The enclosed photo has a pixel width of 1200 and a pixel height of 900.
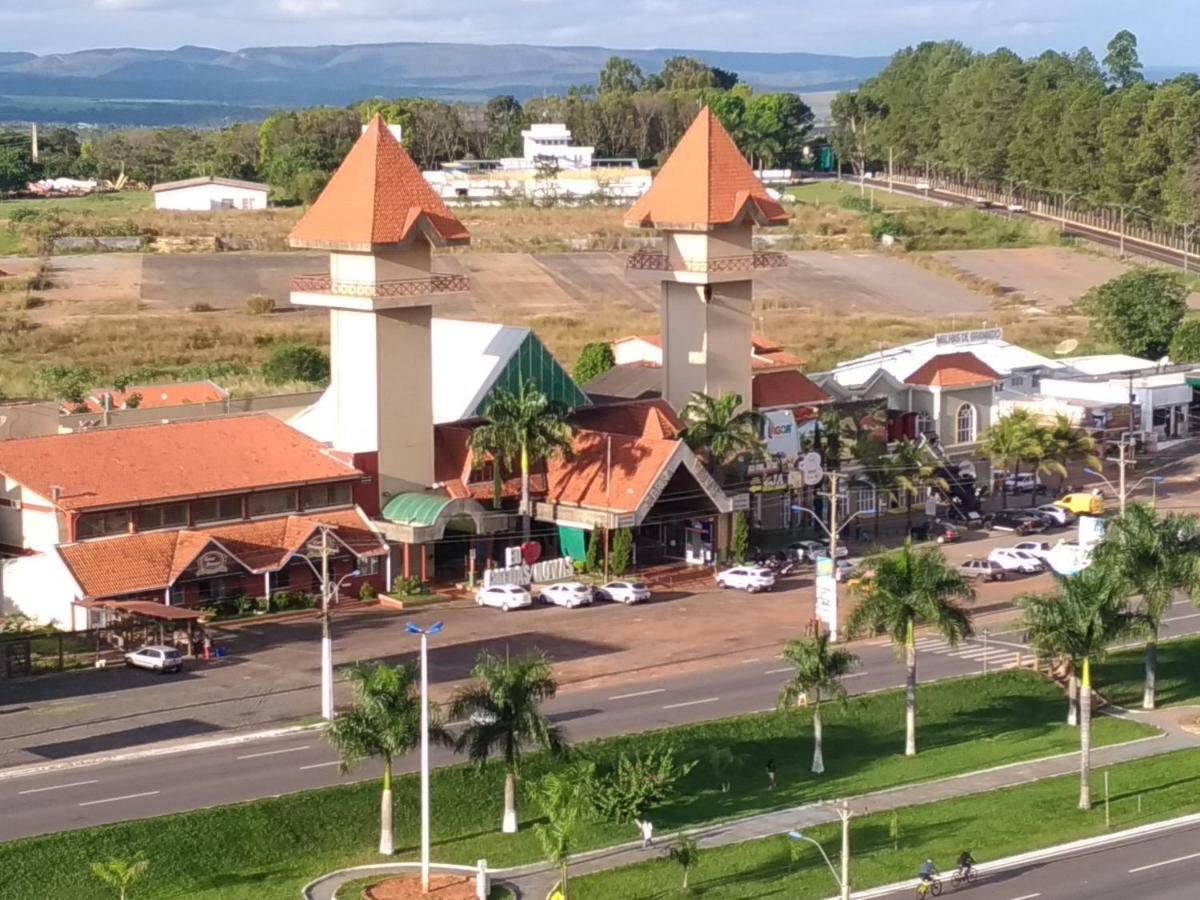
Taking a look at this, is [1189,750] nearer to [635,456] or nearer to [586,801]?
[586,801]

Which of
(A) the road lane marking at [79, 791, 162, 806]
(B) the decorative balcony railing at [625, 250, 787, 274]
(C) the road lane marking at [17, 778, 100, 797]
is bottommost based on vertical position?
(C) the road lane marking at [17, 778, 100, 797]

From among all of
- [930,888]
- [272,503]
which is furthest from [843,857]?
[272,503]

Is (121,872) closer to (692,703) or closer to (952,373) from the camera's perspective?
(692,703)

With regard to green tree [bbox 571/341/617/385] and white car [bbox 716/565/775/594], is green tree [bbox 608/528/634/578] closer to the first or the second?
white car [bbox 716/565/775/594]

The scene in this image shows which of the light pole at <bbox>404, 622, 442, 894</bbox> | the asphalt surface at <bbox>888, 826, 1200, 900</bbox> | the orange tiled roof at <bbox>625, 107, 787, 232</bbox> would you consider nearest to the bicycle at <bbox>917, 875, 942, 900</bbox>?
the asphalt surface at <bbox>888, 826, 1200, 900</bbox>

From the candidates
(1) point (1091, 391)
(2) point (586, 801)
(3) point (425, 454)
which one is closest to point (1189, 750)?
(2) point (586, 801)

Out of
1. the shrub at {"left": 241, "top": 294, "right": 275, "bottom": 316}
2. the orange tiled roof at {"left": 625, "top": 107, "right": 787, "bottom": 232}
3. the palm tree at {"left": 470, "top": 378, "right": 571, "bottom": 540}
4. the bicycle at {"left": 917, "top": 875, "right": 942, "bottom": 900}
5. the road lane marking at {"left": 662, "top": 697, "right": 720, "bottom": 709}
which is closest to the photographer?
the bicycle at {"left": 917, "top": 875, "right": 942, "bottom": 900}

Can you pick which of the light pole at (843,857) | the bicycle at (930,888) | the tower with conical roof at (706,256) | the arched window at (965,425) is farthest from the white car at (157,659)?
the arched window at (965,425)
